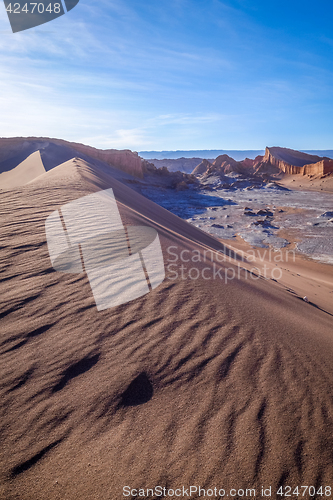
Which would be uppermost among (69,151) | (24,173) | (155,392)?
(69,151)

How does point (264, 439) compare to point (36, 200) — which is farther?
point (36, 200)

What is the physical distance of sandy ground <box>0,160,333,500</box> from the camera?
1.38 m

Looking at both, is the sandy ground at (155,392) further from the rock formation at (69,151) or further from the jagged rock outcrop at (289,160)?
the jagged rock outcrop at (289,160)

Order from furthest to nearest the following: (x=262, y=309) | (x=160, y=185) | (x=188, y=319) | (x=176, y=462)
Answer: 1. (x=160, y=185)
2. (x=262, y=309)
3. (x=188, y=319)
4. (x=176, y=462)

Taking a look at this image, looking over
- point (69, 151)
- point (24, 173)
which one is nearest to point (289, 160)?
point (69, 151)

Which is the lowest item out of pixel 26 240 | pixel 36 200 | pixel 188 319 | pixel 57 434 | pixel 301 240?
pixel 301 240

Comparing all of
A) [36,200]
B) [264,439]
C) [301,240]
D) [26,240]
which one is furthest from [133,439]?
[301,240]

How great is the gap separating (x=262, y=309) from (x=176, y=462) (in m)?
1.82

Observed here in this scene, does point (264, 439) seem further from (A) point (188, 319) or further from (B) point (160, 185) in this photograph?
(B) point (160, 185)

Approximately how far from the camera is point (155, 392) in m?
1.78

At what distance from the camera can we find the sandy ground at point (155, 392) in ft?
4.54

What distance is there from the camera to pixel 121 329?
2209mm

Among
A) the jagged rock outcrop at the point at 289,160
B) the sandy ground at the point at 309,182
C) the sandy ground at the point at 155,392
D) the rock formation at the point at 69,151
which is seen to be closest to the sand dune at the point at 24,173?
the rock formation at the point at 69,151

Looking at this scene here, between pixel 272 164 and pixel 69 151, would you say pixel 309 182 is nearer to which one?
pixel 272 164
